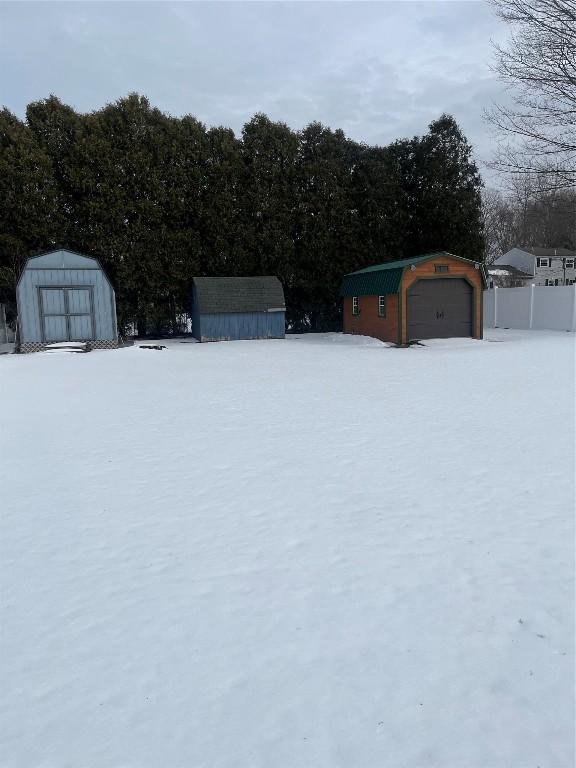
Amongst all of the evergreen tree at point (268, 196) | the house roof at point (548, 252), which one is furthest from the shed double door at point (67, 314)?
the house roof at point (548, 252)

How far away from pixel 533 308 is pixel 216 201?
640 inches

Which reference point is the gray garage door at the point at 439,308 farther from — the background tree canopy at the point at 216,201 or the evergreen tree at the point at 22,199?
the evergreen tree at the point at 22,199

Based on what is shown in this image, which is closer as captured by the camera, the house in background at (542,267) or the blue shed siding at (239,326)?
the blue shed siding at (239,326)

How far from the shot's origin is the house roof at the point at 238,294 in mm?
24844

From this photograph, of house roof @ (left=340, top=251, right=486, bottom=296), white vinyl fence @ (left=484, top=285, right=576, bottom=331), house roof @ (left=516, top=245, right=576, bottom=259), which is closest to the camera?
house roof @ (left=340, top=251, right=486, bottom=296)

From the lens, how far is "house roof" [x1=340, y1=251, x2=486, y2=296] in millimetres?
21719

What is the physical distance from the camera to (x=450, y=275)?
22.5 metres

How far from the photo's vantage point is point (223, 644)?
3.25 meters

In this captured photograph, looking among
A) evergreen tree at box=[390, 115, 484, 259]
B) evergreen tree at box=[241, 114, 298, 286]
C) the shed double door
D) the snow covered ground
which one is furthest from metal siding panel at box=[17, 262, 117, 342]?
evergreen tree at box=[390, 115, 484, 259]

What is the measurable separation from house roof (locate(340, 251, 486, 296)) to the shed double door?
11.5 meters

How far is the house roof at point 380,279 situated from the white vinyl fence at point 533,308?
13.6 feet

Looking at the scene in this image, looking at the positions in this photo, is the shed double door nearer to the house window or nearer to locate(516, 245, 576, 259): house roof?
the house window

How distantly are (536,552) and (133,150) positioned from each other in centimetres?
2710

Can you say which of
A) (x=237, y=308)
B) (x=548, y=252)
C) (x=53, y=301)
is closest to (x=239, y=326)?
(x=237, y=308)
